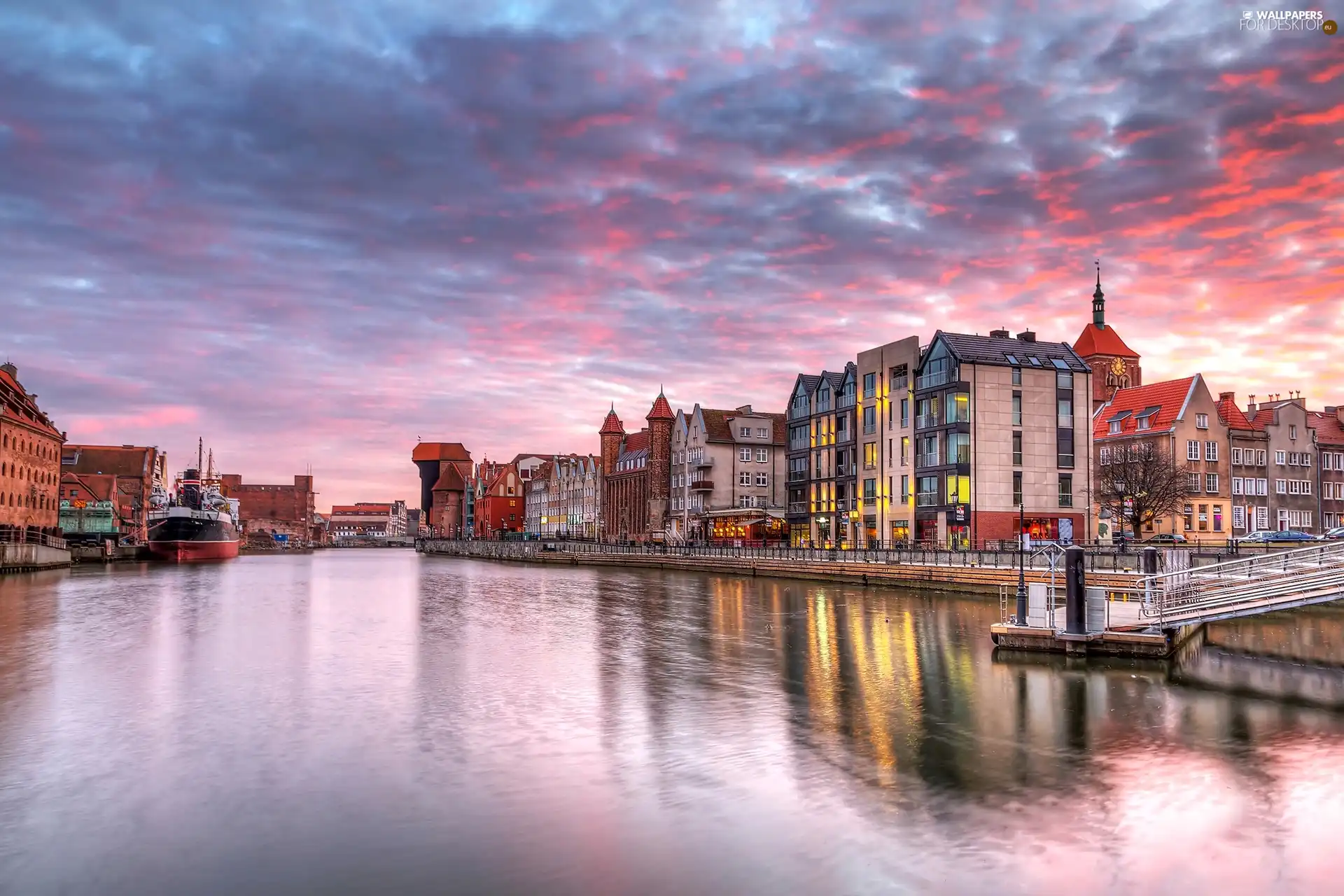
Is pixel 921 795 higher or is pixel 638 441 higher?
pixel 638 441

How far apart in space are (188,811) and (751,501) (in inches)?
3984

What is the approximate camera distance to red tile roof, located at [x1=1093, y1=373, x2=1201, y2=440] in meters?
86.0

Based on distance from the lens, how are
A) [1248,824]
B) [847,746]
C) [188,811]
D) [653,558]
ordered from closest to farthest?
[1248,824] → [188,811] → [847,746] → [653,558]

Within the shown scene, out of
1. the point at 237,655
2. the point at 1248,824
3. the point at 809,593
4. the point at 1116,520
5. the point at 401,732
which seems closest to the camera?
the point at 1248,824

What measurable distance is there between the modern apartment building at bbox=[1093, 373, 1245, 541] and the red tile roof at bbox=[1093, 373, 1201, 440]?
0.09 metres

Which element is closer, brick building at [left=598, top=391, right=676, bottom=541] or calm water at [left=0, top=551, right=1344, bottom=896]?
calm water at [left=0, top=551, right=1344, bottom=896]

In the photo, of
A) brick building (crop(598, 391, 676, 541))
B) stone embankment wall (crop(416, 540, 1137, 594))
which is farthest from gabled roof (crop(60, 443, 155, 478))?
stone embankment wall (crop(416, 540, 1137, 594))

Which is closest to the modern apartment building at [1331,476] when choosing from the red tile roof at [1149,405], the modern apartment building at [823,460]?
the red tile roof at [1149,405]

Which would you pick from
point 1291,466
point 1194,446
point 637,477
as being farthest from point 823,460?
point 637,477

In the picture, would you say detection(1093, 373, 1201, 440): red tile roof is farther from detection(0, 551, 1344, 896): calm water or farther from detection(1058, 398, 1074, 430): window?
detection(0, 551, 1344, 896): calm water

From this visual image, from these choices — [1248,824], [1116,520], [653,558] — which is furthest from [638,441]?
[1248,824]

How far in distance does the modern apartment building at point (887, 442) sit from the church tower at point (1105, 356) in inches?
2968

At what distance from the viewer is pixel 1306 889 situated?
11445 mm

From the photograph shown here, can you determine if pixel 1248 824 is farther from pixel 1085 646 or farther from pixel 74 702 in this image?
pixel 74 702
